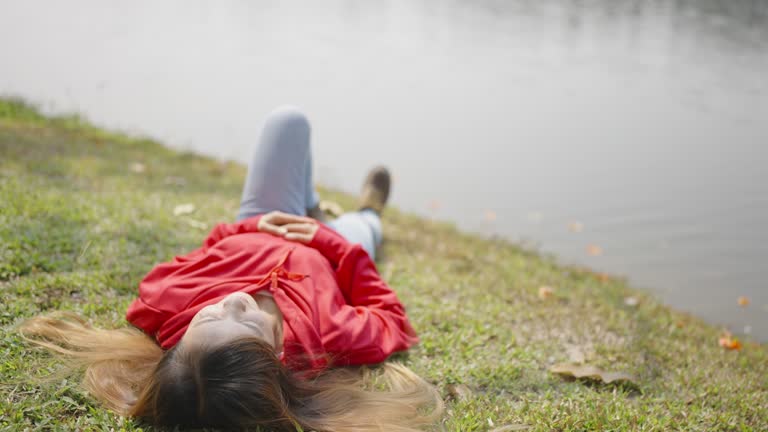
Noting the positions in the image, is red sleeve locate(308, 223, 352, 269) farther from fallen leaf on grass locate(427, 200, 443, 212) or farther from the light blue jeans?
fallen leaf on grass locate(427, 200, 443, 212)

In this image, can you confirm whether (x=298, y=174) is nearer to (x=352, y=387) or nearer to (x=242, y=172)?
(x=352, y=387)

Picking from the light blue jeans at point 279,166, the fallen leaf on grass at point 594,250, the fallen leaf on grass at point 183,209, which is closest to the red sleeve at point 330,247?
the light blue jeans at point 279,166

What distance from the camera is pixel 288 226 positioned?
140 inches

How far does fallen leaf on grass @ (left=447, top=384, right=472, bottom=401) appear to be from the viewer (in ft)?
9.74

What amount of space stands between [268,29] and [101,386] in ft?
38.1

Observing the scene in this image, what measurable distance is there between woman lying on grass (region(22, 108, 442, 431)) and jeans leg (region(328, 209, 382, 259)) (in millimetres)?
398

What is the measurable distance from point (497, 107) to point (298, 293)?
7.33 meters

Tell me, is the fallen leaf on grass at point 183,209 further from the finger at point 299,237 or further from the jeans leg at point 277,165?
the finger at point 299,237

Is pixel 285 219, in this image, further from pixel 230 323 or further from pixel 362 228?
pixel 230 323

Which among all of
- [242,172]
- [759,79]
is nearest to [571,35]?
[759,79]

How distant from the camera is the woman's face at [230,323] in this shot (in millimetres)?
2418

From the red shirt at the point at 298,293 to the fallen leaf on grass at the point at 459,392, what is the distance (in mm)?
358

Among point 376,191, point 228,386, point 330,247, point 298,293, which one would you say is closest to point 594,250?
point 376,191

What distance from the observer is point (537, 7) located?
16562mm
